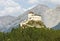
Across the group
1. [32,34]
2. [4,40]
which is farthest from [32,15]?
[4,40]

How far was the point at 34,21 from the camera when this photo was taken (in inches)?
2144

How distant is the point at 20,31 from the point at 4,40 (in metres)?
4.67

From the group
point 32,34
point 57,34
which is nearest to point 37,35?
point 32,34

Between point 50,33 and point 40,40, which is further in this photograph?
point 50,33

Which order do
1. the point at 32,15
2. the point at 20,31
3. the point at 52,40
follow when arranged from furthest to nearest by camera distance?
the point at 20,31 → the point at 32,15 → the point at 52,40

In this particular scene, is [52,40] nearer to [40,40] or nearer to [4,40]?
[40,40]

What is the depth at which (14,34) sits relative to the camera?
60.3 meters

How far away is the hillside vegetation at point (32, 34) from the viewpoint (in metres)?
54.9

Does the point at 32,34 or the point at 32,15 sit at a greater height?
the point at 32,15

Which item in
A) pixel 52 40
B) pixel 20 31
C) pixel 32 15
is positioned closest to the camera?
pixel 52 40

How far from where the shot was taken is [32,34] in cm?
5762

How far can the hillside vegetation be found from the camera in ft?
180

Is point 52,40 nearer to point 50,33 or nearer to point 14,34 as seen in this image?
point 50,33

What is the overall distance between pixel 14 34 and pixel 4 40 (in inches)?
150
